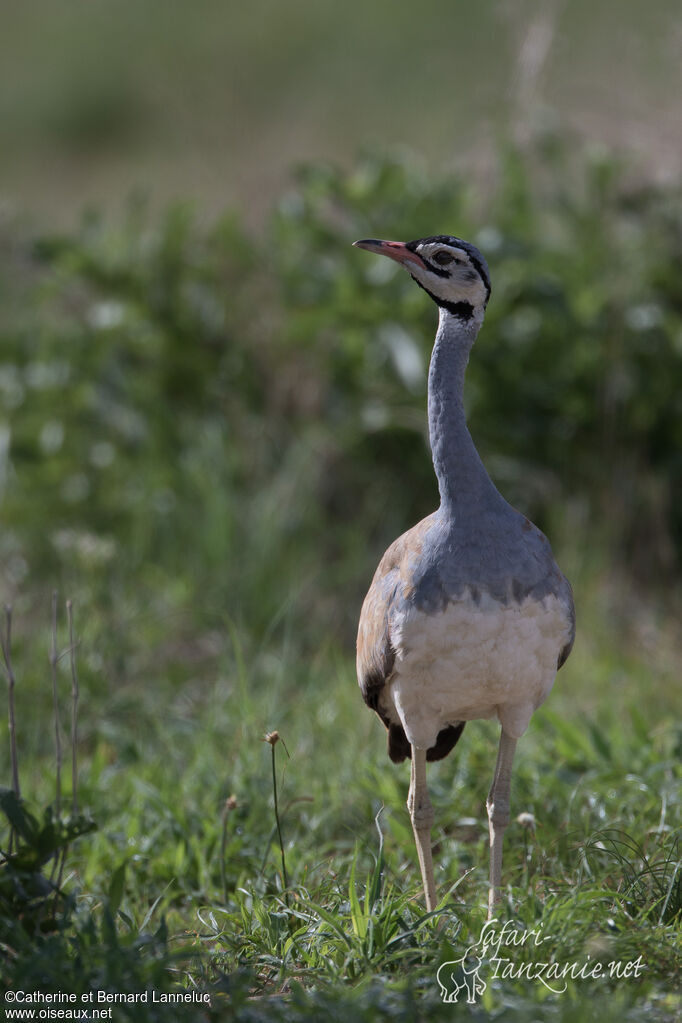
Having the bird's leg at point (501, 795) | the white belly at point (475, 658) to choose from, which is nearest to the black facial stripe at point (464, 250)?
the white belly at point (475, 658)

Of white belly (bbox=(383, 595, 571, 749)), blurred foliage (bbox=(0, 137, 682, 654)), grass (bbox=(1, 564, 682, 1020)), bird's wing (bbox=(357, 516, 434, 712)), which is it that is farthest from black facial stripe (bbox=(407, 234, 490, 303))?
blurred foliage (bbox=(0, 137, 682, 654))

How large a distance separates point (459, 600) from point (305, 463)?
3285mm

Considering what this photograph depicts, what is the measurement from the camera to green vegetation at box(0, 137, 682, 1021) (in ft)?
15.0

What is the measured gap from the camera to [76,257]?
6254mm

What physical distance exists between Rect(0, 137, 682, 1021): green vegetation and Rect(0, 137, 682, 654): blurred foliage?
15 millimetres

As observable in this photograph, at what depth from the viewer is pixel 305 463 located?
6211 mm

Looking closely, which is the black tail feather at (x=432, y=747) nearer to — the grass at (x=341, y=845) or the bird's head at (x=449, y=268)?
the grass at (x=341, y=845)

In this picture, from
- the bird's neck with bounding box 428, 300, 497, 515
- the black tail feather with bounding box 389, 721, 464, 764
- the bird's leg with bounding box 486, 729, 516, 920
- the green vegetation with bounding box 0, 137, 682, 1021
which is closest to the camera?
the bird's neck with bounding box 428, 300, 497, 515
